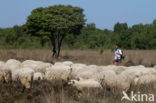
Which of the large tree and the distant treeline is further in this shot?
the distant treeline

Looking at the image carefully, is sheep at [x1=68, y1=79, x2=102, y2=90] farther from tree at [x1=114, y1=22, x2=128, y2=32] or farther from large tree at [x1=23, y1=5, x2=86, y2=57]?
tree at [x1=114, y1=22, x2=128, y2=32]

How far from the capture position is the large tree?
2583 cm

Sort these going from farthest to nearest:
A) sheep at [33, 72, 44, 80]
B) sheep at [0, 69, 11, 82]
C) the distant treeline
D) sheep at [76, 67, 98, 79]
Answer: the distant treeline < sheep at [76, 67, 98, 79] < sheep at [33, 72, 44, 80] < sheep at [0, 69, 11, 82]

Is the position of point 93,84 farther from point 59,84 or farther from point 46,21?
point 46,21

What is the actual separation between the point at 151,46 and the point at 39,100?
40294 mm

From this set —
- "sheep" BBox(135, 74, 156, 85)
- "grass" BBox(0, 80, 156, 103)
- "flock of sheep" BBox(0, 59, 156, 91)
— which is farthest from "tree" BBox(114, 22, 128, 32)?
"grass" BBox(0, 80, 156, 103)

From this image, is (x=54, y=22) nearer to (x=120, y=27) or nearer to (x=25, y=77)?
(x=25, y=77)

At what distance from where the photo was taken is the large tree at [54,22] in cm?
2583

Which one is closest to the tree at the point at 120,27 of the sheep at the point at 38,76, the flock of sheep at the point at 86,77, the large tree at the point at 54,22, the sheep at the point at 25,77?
the large tree at the point at 54,22

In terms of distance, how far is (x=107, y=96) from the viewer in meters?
7.97

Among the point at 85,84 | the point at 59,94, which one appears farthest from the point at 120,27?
the point at 59,94

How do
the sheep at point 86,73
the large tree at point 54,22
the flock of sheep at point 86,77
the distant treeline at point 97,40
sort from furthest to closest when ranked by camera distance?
the distant treeline at point 97,40 → the large tree at point 54,22 → the sheep at point 86,73 → the flock of sheep at point 86,77

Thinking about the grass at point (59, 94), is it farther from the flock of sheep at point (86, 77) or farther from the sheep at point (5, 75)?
the sheep at point (5, 75)

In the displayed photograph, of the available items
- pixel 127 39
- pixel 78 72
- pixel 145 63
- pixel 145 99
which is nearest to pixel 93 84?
pixel 145 99
